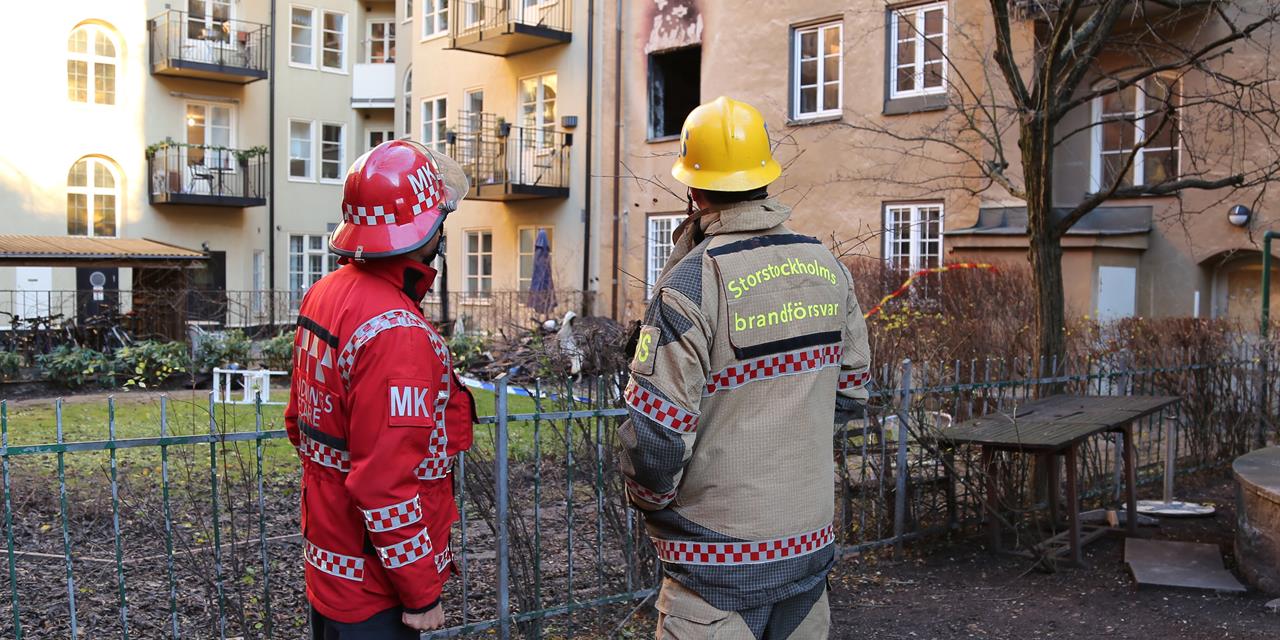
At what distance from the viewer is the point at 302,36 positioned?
3108 centimetres

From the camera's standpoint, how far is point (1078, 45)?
25.3ft

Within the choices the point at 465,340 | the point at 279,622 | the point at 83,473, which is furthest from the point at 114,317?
the point at 279,622

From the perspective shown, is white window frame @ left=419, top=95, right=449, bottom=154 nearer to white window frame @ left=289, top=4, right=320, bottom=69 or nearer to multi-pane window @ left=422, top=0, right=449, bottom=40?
multi-pane window @ left=422, top=0, right=449, bottom=40

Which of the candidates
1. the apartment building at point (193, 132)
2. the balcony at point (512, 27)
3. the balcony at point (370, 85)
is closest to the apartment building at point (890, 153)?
the balcony at point (512, 27)

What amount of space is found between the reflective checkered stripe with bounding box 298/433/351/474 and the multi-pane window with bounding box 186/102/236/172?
1067 inches

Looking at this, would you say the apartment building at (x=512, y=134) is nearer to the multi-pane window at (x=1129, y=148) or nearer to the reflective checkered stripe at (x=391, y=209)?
the multi-pane window at (x=1129, y=148)

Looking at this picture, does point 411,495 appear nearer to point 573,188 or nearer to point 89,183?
point 573,188

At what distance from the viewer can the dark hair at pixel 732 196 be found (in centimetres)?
304

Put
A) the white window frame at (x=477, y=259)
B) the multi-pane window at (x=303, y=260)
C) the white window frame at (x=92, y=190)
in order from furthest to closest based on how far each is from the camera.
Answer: the multi-pane window at (x=303, y=260), the white window frame at (x=92, y=190), the white window frame at (x=477, y=259)

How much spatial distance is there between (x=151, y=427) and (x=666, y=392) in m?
9.86

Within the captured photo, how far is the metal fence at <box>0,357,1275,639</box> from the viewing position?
4555 millimetres

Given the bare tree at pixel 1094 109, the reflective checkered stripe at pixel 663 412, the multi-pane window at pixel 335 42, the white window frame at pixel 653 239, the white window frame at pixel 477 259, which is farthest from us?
the multi-pane window at pixel 335 42

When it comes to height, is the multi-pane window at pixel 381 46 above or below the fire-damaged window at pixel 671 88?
above

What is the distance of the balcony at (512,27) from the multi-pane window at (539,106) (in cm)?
72
